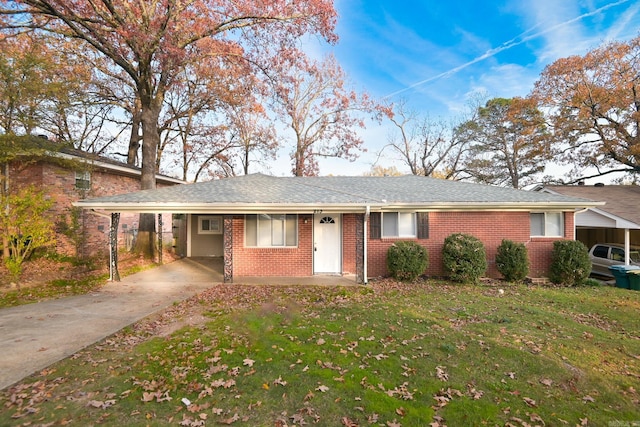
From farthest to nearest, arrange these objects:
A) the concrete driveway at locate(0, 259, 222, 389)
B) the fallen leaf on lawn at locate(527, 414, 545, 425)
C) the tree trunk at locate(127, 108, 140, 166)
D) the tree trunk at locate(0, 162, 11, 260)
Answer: the tree trunk at locate(127, 108, 140, 166) → the tree trunk at locate(0, 162, 11, 260) → the concrete driveway at locate(0, 259, 222, 389) → the fallen leaf on lawn at locate(527, 414, 545, 425)

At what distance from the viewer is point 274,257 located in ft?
34.4

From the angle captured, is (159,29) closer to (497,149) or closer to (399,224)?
(399,224)

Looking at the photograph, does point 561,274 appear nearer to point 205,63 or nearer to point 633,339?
point 633,339

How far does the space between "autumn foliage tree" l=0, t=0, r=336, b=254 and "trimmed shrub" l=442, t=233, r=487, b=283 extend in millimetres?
9862

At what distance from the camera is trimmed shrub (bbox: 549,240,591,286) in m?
9.64

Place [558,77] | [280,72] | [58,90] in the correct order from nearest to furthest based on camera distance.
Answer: [58,90] < [280,72] < [558,77]

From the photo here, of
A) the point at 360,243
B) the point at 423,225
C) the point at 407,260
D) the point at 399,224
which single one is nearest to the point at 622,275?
the point at 423,225

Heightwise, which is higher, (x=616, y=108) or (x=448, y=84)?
(x=448, y=84)

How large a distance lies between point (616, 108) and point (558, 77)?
381cm

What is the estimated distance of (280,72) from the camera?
1400 cm

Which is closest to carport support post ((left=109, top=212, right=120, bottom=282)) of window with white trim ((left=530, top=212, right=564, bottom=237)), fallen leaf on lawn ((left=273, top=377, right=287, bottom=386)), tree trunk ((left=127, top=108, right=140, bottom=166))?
fallen leaf on lawn ((left=273, top=377, right=287, bottom=386))

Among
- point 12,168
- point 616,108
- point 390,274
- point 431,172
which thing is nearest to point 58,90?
point 12,168

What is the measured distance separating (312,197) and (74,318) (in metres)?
6.59

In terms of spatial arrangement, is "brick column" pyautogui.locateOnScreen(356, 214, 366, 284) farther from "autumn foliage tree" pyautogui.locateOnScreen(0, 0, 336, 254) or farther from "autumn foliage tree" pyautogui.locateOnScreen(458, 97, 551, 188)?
"autumn foliage tree" pyautogui.locateOnScreen(458, 97, 551, 188)
